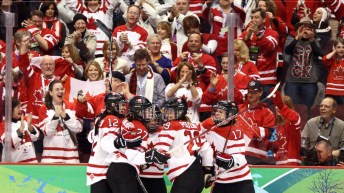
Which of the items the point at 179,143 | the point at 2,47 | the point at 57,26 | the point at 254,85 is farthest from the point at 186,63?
the point at 57,26

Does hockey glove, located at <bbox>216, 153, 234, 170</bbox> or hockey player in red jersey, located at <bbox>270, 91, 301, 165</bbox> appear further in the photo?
hockey player in red jersey, located at <bbox>270, 91, 301, 165</bbox>

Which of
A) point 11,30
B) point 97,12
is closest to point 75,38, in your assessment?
point 97,12

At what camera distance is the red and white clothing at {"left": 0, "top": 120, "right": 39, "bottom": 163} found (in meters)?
12.6

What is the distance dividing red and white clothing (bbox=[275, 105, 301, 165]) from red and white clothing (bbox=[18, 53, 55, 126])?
2365 millimetres

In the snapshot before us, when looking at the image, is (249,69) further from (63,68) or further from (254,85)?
(63,68)

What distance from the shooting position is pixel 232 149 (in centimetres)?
1173

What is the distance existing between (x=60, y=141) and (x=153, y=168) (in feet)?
4.03

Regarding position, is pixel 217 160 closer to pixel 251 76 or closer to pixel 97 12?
pixel 251 76

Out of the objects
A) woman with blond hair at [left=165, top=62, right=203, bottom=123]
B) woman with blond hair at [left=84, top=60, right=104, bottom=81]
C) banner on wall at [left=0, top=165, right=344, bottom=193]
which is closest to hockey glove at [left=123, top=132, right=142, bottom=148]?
banner on wall at [left=0, top=165, right=344, bottom=193]

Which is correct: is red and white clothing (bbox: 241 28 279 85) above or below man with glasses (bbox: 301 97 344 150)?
above

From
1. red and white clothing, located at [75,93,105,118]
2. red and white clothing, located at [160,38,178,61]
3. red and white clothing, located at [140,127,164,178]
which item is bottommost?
red and white clothing, located at [140,127,164,178]

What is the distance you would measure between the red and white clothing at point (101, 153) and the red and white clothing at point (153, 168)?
0.33 m

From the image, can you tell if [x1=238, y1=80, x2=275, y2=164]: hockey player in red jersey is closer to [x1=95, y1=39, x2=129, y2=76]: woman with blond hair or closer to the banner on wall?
the banner on wall

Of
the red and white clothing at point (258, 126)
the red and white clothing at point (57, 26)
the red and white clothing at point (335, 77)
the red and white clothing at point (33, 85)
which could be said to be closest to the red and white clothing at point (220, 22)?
the red and white clothing at point (335, 77)
